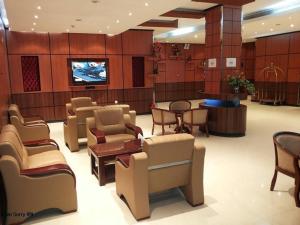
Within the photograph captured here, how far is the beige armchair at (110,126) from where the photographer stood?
5.07 m


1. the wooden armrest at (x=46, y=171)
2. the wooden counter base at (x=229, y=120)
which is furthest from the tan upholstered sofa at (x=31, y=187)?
the wooden counter base at (x=229, y=120)

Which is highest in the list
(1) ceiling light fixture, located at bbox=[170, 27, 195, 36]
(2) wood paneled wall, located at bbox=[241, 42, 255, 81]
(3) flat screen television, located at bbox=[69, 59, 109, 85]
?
(1) ceiling light fixture, located at bbox=[170, 27, 195, 36]

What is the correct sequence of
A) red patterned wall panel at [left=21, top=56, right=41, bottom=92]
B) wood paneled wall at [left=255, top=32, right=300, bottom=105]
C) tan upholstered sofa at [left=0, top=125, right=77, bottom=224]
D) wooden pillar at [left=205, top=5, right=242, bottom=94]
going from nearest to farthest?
tan upholstered sofa at [left=0, top=125, right=77, bottom=224], wooden pillar at [left=205, top=5, right=242, bottom=94], red patterned wall panel at [left=21, top=56, right=41, bottom=92], wood paneled wall at [left=255, top=32, right=300, bottom=105]

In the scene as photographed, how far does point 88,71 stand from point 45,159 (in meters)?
6.07

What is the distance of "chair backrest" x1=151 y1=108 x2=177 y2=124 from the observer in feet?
21.9

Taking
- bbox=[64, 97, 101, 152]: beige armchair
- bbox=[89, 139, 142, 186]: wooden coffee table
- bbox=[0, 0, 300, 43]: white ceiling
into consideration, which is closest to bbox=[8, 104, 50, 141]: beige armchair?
bbox=[64, 97, 101, 152]: beige armchair

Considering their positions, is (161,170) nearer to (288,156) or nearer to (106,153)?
(106,153)

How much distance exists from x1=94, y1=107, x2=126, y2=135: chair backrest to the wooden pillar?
10.6 feet

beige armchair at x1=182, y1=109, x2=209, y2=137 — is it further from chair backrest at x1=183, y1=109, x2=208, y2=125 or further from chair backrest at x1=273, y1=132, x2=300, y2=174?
chair backrest at x1=273, y1=132, x2=300, y2=174

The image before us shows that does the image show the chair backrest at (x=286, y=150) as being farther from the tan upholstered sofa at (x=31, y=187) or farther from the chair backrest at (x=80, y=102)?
the chair backrest at (x=80, y=102)

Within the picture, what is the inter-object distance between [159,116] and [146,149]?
380 cm

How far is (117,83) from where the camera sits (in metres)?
9.83

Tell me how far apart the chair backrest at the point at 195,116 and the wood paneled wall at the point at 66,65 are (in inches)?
154

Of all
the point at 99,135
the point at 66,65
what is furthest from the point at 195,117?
the point at 66,65
